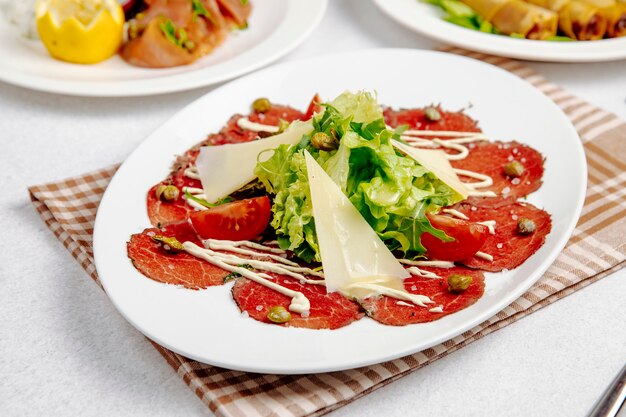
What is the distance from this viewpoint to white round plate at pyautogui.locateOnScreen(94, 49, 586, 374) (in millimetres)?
2410

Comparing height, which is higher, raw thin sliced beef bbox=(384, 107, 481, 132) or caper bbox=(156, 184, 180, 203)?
raw thin sliced beef bbox=(384, 107, 481, 132)

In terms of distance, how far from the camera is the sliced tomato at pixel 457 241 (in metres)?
2.77

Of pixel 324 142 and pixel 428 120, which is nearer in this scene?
pixel 324 142

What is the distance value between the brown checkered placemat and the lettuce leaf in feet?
1.41

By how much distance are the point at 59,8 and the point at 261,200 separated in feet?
7.13

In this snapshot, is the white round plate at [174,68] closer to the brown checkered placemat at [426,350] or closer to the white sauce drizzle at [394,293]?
the brown checkered placemat at [426,350]

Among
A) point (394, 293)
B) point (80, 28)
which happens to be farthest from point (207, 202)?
point (80, 28)

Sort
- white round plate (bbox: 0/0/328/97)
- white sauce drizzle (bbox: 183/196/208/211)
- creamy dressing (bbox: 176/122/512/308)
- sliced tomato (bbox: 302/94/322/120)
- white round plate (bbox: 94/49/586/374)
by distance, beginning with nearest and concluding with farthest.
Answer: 1. white round plate (bbox: 94/49/586/374)
2. creamy dressing (bbox: 176/122/512/308)
3. white sauce drizzle (bbox: 183/196/208/211)
4. sliced tomato (bbox: 302/94/322/120)
5. white round plate (bbox: 0/0/328/97)

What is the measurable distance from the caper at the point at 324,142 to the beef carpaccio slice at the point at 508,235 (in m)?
0.56

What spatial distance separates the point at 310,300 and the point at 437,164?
842 mm

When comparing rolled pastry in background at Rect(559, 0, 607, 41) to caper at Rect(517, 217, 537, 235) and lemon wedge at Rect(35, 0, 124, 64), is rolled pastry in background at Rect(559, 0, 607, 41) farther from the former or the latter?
lemon wedge at Rect(35, 0, 124, 64)

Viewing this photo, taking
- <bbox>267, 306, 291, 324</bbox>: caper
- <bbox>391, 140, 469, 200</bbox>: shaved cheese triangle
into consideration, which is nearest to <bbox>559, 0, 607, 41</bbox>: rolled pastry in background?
<bbox>391, 140, 469, 200</bbox>: shaved cheese triangle

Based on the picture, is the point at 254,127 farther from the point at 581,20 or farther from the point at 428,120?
the point at 581,20

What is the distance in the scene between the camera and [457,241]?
278 cm
